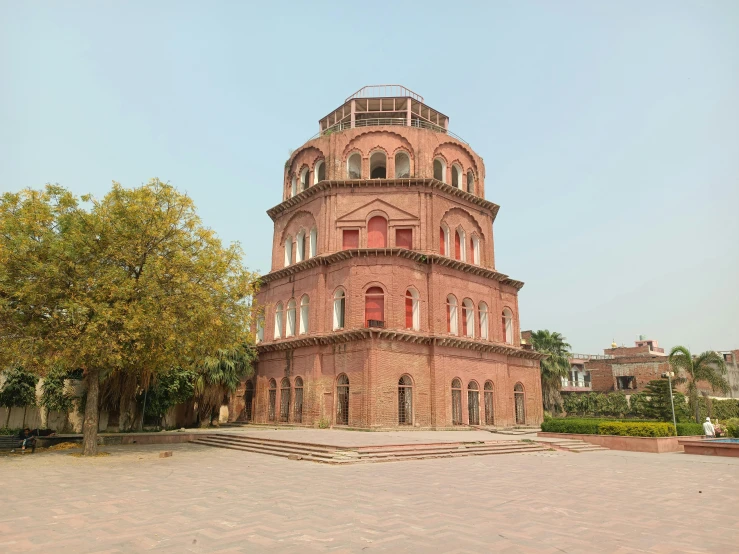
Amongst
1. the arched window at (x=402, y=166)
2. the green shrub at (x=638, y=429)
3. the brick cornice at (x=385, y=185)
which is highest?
the arched window at (x=402, y=166)

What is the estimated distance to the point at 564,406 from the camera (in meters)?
50.5

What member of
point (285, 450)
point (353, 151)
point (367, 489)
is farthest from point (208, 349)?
point (353, 151)

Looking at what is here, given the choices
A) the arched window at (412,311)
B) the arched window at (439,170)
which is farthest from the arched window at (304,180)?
the arched window at (412,311)

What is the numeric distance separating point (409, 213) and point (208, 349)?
51.9ft

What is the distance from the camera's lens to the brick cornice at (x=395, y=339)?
26.3m

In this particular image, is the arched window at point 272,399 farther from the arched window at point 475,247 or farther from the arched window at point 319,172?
the arched window at point 475,247

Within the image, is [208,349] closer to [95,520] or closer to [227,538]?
[95,520]

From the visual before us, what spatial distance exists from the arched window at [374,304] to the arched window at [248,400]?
10811 mm

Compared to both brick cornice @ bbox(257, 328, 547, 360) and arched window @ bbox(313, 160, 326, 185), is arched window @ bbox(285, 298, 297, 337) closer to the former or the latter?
brick cornice @ bbox(257, 328, 547, 360)

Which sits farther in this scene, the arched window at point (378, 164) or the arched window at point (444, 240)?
the arched window at point (378, 164)

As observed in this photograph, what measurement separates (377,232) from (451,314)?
6.48m

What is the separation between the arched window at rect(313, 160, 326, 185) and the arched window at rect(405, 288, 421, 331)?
9910 millimetres

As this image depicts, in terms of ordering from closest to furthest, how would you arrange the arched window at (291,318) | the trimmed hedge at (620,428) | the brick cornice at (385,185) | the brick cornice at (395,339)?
1. the trimmed hedge at (620,428)
2. the brick cornice at (395,339)
3. the brick cornice at (385,185)
4. the arched window at (291,318)

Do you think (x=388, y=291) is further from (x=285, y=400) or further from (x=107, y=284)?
(x=107, y=284)
